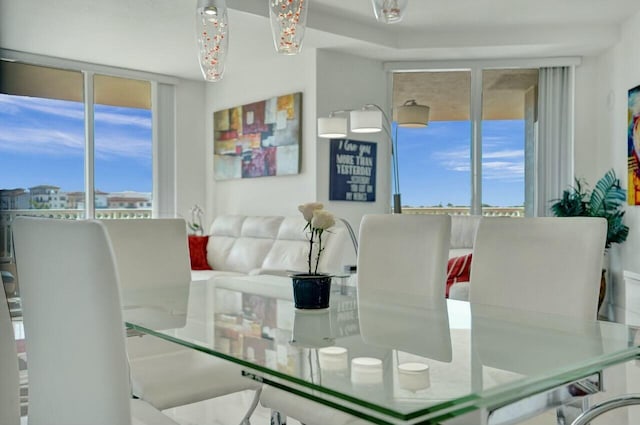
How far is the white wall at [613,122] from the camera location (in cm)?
532

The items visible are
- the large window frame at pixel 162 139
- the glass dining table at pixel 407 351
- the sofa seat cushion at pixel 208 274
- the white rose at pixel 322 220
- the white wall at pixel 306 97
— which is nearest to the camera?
the glass dining table at pixel 407 351

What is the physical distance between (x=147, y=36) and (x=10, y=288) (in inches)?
101

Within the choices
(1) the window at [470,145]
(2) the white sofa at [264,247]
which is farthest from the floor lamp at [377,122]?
(2) the white sofa at [264,247]

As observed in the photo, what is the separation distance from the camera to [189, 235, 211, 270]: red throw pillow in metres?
5.95

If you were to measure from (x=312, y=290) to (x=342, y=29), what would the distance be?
3.92 metres

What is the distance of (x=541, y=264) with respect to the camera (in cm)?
203

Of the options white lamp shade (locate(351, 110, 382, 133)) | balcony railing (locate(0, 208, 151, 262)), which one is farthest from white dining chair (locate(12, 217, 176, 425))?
balcony railing (locate(0, 208, 151, 262))

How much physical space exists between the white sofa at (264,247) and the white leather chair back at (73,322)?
3.20 meters

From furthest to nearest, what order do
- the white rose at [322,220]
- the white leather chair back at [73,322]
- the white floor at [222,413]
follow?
the white floor at [222,413] → the white rose at [322,220] → the white leather chair back at [73,322]

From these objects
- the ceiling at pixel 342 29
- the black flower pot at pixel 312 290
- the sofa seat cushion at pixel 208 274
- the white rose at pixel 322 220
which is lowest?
the sofa seat cushion at pixel 208 274

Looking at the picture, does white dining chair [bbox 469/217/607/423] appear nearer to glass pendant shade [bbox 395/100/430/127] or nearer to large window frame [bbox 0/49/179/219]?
glass pendant shade [bbox 395/100/430/127]

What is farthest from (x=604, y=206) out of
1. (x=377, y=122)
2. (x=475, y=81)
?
(x=377, y=122)

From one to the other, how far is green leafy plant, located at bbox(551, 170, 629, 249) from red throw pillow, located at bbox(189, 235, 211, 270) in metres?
3.53

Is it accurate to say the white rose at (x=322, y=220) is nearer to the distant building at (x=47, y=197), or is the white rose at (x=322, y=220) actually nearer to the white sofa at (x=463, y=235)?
the white sofa at (x=463, y=235)
